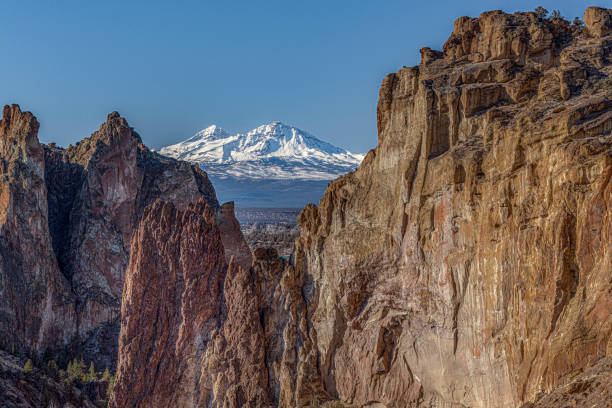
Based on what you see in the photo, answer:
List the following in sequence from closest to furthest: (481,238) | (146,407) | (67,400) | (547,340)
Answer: (547,340)
(481,238)
(146,407)
(67,400)

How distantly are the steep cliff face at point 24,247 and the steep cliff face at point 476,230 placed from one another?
61.3m

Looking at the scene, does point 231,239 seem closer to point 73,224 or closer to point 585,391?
point 585,391

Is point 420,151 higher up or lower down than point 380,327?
higher up

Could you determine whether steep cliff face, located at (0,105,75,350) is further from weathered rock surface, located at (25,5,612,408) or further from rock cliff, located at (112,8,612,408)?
weathered rock surface, located at (25,5,612,408)

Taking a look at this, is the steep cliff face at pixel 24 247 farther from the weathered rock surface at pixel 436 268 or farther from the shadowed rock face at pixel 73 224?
the weathered rock surface at pixel 436 268

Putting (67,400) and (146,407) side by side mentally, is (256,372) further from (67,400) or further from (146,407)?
(67,400)

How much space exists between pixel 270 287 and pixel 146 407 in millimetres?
17754

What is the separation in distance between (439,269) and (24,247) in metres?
75.4

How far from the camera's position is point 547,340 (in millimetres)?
30531

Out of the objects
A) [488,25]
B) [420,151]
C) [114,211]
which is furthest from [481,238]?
[114,211]

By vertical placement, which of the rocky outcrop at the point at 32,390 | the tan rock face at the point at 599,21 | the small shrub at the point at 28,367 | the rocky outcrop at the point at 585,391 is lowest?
the rocky outcrop at the point at 32,390

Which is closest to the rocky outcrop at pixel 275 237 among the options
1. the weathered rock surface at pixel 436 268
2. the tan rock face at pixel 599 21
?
the weathered rock surface at pixel 436 268

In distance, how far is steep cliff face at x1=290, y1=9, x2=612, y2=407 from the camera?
30.2 metres

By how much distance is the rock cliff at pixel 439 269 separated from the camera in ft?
99.6
